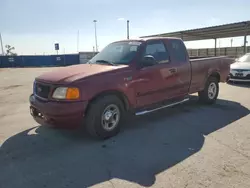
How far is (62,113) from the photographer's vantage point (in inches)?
160

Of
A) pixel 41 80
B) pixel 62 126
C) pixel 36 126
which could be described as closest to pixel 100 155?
Answer: pixel 62 126

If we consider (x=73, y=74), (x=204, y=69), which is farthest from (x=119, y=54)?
(x=204, y=69)

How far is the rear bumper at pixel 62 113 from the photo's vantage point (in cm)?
406

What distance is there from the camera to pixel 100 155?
3924 millimetres

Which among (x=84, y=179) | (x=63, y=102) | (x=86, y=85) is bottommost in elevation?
(x=84, y=179)

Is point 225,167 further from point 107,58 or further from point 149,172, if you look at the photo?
point 107,58

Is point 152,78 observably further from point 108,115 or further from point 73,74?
point 73,74

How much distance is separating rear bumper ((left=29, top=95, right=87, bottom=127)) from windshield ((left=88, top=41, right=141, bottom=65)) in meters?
1.41

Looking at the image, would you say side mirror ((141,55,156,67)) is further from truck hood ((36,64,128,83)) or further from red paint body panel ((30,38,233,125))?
truck hood ((36,64,128,83))

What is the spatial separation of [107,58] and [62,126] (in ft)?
6.54

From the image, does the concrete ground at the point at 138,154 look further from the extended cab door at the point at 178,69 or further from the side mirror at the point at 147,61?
the side mirror at the point at 147,61

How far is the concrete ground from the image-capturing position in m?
3.17

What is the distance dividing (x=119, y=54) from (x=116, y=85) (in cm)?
107

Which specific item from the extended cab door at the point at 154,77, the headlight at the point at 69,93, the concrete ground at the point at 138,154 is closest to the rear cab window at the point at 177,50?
the extended cab door at the point at 154,77
